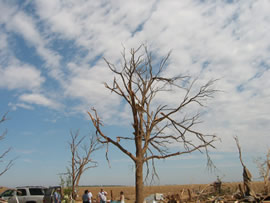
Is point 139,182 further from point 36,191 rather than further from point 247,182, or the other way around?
point 36,191

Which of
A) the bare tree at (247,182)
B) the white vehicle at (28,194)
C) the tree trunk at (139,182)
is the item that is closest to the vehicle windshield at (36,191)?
the white vehicle at (28,194)

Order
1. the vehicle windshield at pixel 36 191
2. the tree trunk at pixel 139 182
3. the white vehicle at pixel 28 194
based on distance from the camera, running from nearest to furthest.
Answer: the tree trunk at pixel 139 182, the white vehicle at pixel 28 194, the vehicle windshield at pixel 36 191

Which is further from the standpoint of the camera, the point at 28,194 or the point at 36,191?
the point at 36,191

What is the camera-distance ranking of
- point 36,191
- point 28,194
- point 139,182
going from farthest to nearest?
point 36,191
point 28,194
point 139,182

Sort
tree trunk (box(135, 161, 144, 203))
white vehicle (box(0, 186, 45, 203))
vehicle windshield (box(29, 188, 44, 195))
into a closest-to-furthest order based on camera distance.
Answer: tree trunk (box(135, 161, 144, 203)), white vehicle (box(0, 186, 45, 203)), vehicle windshield (box(29, 188, 44, 195))

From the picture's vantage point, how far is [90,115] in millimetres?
11125

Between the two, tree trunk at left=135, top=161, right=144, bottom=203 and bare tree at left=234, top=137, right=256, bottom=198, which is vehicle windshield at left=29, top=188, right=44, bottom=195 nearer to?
tree trunk at left=135, top=161, right=144, bottom=203

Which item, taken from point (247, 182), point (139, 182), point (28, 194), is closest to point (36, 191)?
point (28, 194)

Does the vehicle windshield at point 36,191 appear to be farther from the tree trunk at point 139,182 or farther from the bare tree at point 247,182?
the bare tree at point 247,182

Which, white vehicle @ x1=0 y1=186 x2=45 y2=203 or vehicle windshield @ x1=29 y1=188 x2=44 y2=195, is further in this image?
vehicle windshield @ x1=29 y1=188 x2=44 y2=195

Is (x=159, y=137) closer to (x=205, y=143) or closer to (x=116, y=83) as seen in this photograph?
(x=205, y=143)

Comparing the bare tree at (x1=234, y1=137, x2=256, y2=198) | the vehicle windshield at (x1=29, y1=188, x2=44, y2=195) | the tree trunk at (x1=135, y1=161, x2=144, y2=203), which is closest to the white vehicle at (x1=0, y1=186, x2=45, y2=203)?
the vehicle windshield at (x1=29, y1=188, x2=44, y2=195)

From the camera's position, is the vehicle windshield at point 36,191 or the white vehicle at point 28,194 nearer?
the white vehicle at point 28,194

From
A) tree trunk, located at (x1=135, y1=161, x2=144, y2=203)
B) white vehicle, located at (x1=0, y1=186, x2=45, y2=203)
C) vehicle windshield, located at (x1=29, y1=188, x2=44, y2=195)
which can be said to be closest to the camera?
tree trunk, located at (x1=135, y1=161, x2=144, y2=203)
